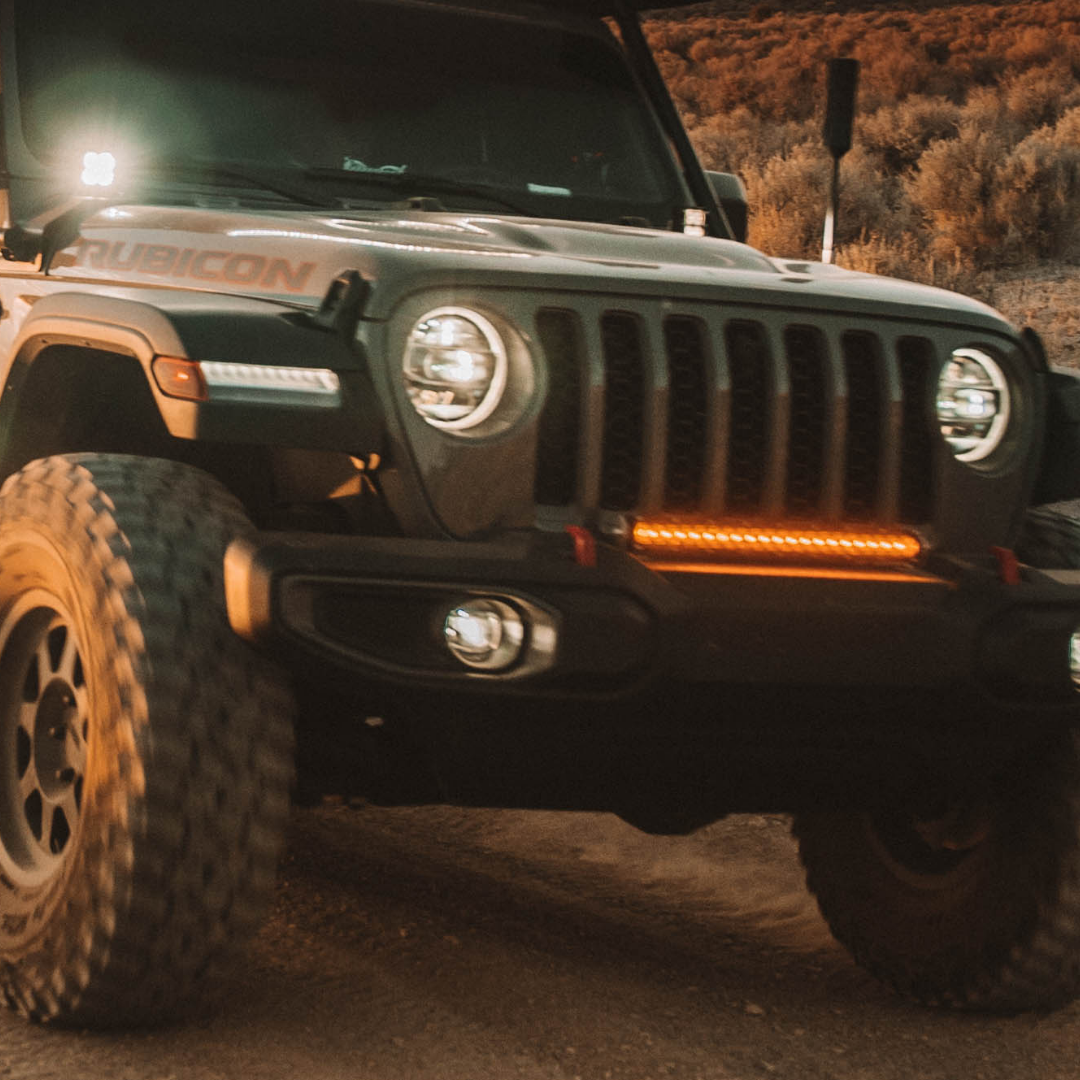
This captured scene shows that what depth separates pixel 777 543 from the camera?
10.8 ft

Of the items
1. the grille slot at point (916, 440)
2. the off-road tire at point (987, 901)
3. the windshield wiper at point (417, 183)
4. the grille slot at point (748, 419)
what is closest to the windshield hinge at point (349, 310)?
the grille slot at point (748, 419)

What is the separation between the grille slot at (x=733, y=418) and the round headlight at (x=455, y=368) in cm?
10

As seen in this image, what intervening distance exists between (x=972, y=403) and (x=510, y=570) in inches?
41.7

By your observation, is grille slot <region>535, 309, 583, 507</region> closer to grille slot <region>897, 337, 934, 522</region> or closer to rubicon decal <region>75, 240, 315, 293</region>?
rubicon decal <region>75, 240, 315, 293</region>

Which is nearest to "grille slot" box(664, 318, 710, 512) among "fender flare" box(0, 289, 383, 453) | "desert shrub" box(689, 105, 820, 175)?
"fender flare" box(0, 289, 383, 453)

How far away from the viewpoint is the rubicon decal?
3482 millimetres

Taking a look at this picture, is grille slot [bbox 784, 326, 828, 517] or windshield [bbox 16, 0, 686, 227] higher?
windshield [bbox 16, 0, 686, 227]

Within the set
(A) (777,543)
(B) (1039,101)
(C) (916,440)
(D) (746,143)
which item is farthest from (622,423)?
(B) (1039,101)

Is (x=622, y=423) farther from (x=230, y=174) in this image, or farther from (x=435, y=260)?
(x=230, y=174)

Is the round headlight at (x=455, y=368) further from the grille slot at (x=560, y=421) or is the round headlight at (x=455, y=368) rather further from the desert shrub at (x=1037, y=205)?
the desert shrub at (x=1037, y=205)

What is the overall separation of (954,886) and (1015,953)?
0.24 m

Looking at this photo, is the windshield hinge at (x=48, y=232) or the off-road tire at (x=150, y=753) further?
the windshield hinge at (x=48, y=232)

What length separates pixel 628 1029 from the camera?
3506 mm

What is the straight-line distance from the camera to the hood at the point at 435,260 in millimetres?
3260
